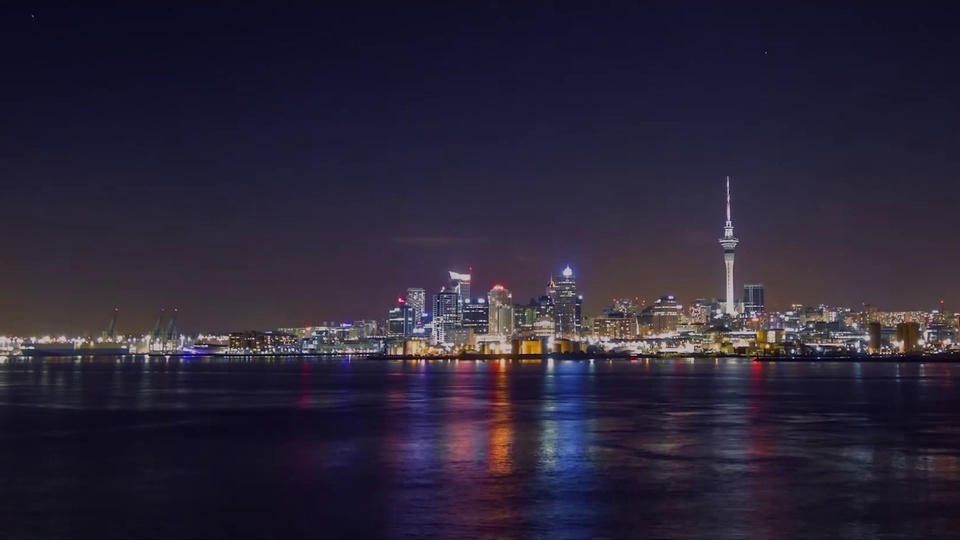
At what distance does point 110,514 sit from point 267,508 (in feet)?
10.5

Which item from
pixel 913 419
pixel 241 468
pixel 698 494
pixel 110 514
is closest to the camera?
pixel 110 514

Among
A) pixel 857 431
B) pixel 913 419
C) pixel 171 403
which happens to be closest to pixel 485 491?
pixel 857 431

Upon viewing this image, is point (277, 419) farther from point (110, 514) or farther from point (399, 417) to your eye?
point (110, 514)

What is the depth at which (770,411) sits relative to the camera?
1895 inches

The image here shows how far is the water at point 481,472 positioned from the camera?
729 inches

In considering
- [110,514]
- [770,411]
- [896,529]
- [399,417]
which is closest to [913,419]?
[770,411]

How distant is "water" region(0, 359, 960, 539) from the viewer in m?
18.5

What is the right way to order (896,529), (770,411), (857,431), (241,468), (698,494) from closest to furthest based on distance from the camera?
(896,529)
(698,494)
(241,468)
(857,431)
(770,411)

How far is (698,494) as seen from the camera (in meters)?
21.7

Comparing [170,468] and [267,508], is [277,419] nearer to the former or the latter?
[170,468]

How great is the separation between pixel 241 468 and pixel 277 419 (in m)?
17.1

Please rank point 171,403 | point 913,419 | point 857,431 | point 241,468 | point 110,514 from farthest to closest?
point 171,403, point 913,419, point 857,431, point 241,468, point 110,514

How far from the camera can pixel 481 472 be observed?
2534 centimetres

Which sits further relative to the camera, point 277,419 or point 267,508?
point 277,419
